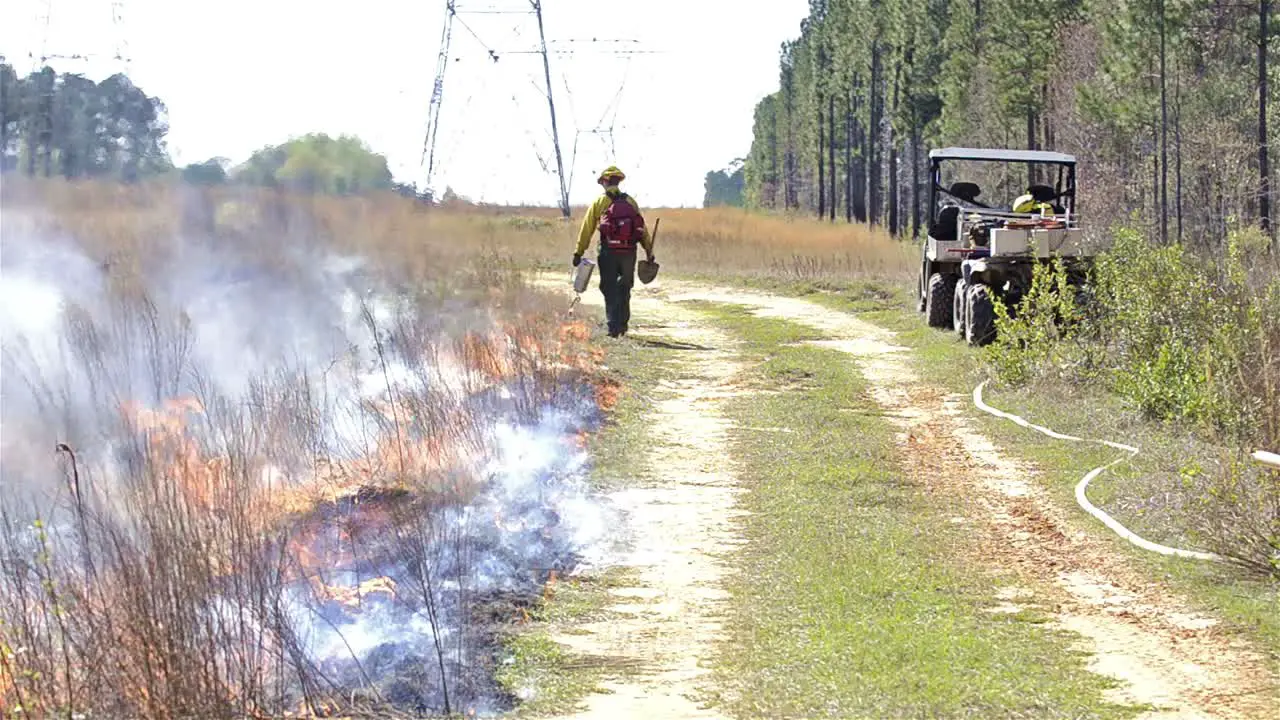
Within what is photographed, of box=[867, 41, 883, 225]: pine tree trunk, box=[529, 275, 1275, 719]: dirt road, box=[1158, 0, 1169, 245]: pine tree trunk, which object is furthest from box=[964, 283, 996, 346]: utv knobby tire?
box=[867, 41, 883, 225]: pine tree trunk

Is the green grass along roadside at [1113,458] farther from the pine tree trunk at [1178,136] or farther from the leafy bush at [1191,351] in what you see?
the pine tree trunk at [1178,136]

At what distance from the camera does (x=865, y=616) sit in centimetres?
834

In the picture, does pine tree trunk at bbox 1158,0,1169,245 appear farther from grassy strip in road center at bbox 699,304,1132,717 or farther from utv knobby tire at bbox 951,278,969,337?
grassy strip in road center at bbox 699,304,1132,717

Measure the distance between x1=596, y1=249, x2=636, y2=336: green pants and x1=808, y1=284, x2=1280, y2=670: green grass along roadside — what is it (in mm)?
3557

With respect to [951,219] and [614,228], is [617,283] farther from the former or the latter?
[951,219]

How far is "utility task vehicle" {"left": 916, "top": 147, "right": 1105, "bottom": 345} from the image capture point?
2045 centimetres

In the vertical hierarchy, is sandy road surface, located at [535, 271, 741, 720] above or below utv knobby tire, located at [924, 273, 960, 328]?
below

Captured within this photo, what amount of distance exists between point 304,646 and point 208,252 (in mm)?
8182

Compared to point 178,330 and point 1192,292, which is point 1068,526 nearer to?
point 1192,292

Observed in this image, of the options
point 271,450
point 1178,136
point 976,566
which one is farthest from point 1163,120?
point 271,450

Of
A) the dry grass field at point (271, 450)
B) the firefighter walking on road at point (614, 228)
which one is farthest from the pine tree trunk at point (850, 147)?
the dry grass field at point (271, 450)

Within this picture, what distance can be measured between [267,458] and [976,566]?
419 centimetres

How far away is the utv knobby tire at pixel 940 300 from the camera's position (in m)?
23.6

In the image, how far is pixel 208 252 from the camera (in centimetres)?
1451
